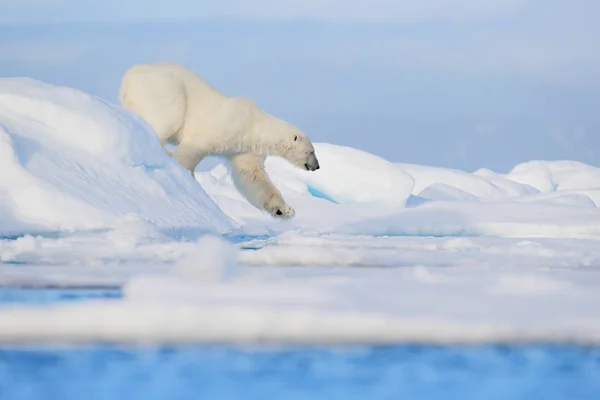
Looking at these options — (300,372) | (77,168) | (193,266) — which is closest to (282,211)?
(77,168)

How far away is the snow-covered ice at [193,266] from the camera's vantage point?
2412mm

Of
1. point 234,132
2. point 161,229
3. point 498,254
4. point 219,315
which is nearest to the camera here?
point 219,315

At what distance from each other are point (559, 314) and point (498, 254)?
2.86 meters

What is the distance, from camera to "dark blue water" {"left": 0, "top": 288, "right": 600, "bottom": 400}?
204cm

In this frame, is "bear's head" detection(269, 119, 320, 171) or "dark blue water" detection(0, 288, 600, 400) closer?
"dark blue water" detection(0, 288, 600, 400)

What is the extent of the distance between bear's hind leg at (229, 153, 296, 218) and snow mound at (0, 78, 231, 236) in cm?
144

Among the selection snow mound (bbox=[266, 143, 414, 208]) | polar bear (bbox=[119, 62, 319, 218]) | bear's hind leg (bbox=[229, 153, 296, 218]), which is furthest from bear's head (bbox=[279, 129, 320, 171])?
snow mound (bbox=[266, 143, 414, 208])

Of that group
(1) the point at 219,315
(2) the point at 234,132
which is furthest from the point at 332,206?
(1) the point at 219,315

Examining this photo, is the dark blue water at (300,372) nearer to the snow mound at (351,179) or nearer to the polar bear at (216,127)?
the polar bear at (216,127)

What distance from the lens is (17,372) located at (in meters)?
2.11

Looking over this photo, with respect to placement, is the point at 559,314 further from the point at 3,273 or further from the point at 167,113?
the point at 167,113

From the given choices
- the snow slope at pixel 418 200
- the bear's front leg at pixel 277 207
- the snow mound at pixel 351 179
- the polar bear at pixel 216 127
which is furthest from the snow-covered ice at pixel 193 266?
the snow mound at pixel 351 179

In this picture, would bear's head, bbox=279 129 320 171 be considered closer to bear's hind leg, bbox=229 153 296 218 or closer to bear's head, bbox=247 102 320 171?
bear's head, bbox=247 102 320 171

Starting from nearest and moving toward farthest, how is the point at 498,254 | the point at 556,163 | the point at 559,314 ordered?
the point at 559,314, the point at 498,254, the point at 556,163
